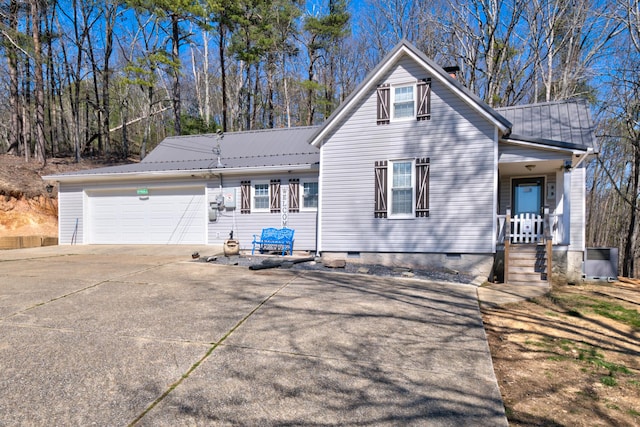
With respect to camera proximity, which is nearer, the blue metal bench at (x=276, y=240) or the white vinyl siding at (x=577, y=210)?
the white vinyl siding at (x=577, y=210)

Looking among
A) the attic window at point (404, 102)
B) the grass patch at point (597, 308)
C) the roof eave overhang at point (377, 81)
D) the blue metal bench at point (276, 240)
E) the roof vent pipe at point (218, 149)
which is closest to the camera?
the grass patch at point (597, 308)

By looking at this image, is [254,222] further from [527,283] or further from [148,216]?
[527,283]

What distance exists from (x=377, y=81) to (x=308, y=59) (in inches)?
566

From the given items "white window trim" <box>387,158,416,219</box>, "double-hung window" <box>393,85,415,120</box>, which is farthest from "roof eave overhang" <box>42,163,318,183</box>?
"double-hung window" <box>393,85,415,120</box>

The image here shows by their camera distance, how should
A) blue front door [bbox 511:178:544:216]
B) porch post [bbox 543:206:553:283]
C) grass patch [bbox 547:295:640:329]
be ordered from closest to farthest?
1. grass patch [bbox 547:295:640:329]
2. porch post [bbox 543:206:553:283]
3. blue front door [bbox 511:178:544:216]

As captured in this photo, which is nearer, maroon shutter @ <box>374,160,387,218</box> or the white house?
the white house

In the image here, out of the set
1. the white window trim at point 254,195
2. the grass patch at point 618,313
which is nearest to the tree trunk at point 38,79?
the white window trim at point 254,195

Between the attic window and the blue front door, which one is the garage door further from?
the blue front door

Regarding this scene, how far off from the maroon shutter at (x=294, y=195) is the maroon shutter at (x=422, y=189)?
3765 millimetres

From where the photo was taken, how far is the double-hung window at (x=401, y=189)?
8977 millimetres

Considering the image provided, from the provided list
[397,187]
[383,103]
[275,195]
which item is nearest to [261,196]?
[275,195]

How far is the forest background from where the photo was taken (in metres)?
16.1

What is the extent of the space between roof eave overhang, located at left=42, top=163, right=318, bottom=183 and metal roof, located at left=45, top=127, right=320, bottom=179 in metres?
0.07

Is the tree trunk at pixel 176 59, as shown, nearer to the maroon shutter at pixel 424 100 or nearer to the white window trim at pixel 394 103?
the white window trim at pixel 394 103
